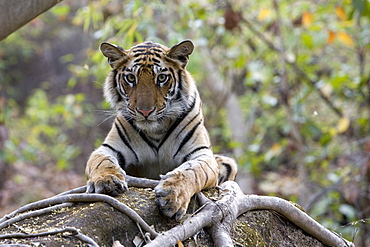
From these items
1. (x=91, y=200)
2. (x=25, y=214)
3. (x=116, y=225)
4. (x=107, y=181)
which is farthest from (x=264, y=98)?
(x=25, y=214)

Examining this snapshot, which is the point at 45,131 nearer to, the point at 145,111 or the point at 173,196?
the point at 145,111

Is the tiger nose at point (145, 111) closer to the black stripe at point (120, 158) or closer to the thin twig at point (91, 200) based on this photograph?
the black stripe at point (120, 158)

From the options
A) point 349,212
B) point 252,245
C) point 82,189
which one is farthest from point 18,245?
point 349,212

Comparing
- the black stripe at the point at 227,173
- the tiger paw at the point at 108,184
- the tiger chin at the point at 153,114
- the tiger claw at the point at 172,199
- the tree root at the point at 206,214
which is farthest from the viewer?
the black stripe at the point at 227,173

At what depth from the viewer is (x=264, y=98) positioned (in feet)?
29.4

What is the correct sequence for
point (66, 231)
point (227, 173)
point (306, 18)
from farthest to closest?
1. point (306, 18)
2. point (227, 173)
3. point (66, 231)

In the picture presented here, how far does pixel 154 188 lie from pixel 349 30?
612cm

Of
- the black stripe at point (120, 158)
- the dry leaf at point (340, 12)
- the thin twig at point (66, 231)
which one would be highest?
the thin twig at point (66, 231)

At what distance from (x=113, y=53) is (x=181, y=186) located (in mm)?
1540

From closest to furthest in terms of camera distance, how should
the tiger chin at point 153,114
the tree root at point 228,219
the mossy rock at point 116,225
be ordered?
the mossy rock at point 116,225 < the tree root at point 228,219 < the tiger chin at point 153,114

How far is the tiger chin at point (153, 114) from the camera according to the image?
3967mm

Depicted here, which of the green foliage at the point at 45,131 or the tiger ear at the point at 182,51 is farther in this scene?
the green foliage at the point at 45,131

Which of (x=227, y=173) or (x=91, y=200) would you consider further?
(x=227, y=173)

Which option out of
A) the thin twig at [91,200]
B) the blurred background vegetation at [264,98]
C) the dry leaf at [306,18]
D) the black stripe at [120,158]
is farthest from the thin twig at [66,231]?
the dry leaf at [306,18]
